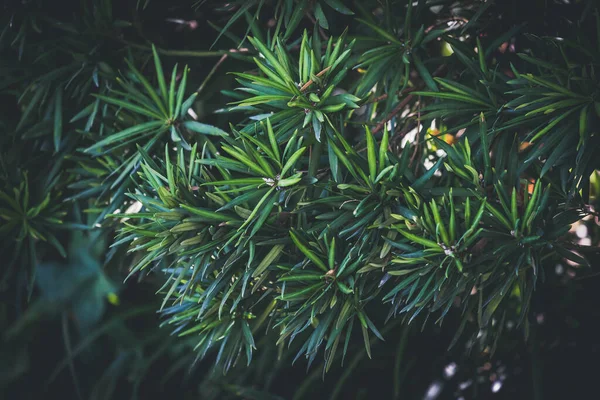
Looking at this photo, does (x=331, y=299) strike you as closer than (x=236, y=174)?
Yes

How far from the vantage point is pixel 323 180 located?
41.6 inches

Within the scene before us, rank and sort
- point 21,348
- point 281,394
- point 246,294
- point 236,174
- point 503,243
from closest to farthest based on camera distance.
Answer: point 503,243
point 246,294
point 236,174
point 281,394
point 21,348

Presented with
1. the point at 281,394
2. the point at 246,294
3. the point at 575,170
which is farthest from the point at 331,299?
the point at 281,394

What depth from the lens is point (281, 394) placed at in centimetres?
156

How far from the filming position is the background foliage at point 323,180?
2.85ft

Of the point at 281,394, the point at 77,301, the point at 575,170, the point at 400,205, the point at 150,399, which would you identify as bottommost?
the point at 150,399

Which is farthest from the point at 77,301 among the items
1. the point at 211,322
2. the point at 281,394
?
the point at 211,322

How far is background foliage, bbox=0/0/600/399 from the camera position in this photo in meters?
0.87

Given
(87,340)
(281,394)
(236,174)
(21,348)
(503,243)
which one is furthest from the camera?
(21,348)

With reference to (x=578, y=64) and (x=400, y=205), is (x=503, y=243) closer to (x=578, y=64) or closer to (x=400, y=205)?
(x=400, y=205)

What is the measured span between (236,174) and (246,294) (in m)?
0.24

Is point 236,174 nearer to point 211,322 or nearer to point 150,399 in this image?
point 211,322

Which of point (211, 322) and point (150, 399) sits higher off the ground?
point (211, 322)

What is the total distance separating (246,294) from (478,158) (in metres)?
0.44
